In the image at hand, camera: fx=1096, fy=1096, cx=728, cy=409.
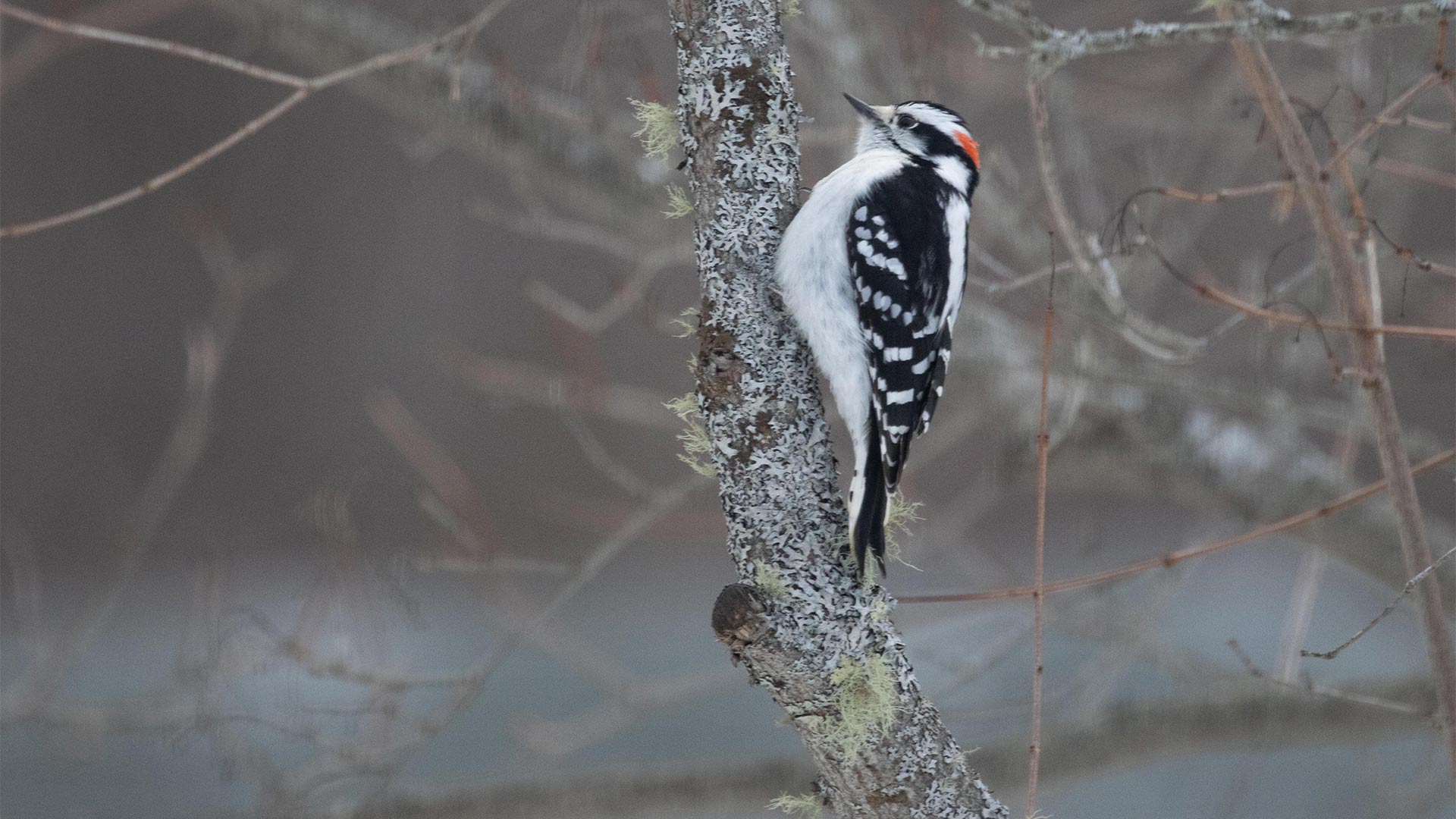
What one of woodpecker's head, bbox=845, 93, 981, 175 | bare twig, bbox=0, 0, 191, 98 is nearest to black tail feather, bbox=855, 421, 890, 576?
woodpecker's head, bbox=845, 93, 981, 175

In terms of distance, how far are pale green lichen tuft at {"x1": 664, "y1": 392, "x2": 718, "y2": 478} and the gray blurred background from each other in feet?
1.44

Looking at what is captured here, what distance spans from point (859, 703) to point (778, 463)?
0.26m

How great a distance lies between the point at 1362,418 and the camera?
2295 millimetres

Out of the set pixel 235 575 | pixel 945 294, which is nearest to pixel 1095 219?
pixel 945 294

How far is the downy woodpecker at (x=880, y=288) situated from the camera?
1361mm

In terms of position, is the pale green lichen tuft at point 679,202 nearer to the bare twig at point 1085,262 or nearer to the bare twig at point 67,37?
the bare twig at point 1085,262

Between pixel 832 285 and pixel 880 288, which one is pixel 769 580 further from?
→ pixel 880 288

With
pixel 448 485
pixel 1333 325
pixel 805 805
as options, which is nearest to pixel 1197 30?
pixel 1333 325

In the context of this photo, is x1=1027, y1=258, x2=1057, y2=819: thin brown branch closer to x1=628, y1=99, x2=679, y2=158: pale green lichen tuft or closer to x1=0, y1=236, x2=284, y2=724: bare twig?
x1=628, y1=99, x2=679, y2=158: pale green lichen tuft

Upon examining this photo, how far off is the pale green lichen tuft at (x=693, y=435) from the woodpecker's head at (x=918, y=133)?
2.47ft

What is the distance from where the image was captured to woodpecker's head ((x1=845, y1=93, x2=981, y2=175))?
1.81 m

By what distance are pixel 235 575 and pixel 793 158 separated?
1920 mm

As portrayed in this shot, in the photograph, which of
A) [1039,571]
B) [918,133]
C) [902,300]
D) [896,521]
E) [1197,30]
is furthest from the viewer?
[918,133]

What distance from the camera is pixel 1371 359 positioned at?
1.12 meters
